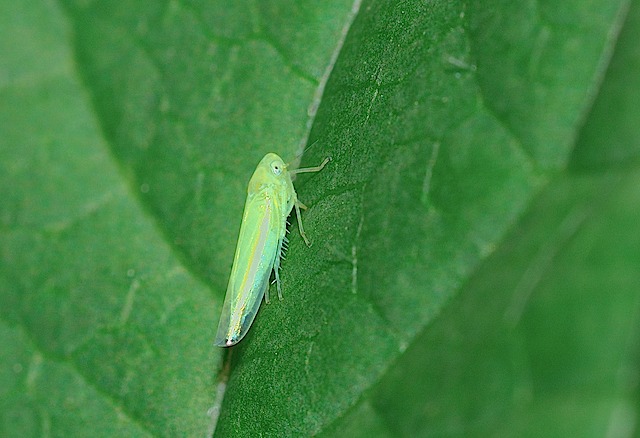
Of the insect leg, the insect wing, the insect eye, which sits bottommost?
the insect wing

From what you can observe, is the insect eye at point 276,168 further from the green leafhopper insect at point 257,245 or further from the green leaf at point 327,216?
the green leaf at point 327,216

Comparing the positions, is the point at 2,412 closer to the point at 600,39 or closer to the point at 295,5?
the point at 295,5

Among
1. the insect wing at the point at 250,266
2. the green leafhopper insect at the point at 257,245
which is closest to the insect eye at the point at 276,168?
the green leafhopper insect at the point at 257,245

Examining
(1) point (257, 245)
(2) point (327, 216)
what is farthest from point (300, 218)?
(2) point (327, 216)

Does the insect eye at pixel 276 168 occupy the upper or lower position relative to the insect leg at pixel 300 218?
upper

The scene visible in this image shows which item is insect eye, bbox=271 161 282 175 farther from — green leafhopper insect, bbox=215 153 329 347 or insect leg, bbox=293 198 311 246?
insect leg, bbox=293 198 311 246

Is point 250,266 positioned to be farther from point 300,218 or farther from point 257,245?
point 300,218

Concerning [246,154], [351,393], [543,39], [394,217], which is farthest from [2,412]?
[543,39]

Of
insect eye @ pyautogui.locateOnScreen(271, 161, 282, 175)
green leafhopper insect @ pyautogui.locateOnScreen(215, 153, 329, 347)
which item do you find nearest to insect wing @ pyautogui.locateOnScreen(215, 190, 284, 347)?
green leafhopper insect @ pyautogui.locateOnScreen(215, 153, 329, 347)
